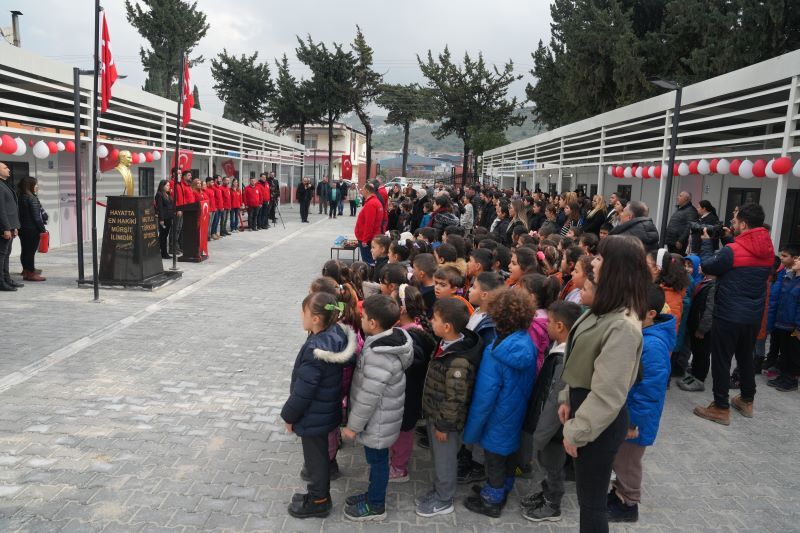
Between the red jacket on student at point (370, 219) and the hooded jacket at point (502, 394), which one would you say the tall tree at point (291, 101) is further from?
the hooded jacket at point (502, 394)

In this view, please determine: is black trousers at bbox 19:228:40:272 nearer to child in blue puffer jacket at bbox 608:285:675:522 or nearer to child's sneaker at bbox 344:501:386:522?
child's sneaker at bbox 344:501:386:522

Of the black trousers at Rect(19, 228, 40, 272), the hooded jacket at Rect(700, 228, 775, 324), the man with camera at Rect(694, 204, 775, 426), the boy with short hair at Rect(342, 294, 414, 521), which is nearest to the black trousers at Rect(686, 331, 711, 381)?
the man with camera at Rect(694, 204, 775, 426)

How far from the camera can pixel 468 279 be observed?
20.7ft

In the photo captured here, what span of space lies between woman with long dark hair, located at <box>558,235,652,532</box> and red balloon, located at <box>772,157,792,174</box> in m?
6.92

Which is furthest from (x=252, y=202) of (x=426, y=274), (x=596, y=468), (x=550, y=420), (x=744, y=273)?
(x=596, y=468)

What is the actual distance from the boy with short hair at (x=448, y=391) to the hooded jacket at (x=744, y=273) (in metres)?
2.85

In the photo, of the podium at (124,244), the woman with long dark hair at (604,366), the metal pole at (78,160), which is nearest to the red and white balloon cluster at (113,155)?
the metal pole at (78,160)

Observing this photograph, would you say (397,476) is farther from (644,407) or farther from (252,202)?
(252,202)

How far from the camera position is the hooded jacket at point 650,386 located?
11.3ft

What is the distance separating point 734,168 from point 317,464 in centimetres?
884

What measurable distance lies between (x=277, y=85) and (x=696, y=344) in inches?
1427

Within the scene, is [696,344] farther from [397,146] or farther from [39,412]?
[397,146]

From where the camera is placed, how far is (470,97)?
43.4 m

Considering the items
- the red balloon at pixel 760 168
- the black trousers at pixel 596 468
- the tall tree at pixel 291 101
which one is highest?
the tall tree at pixel 291 101
